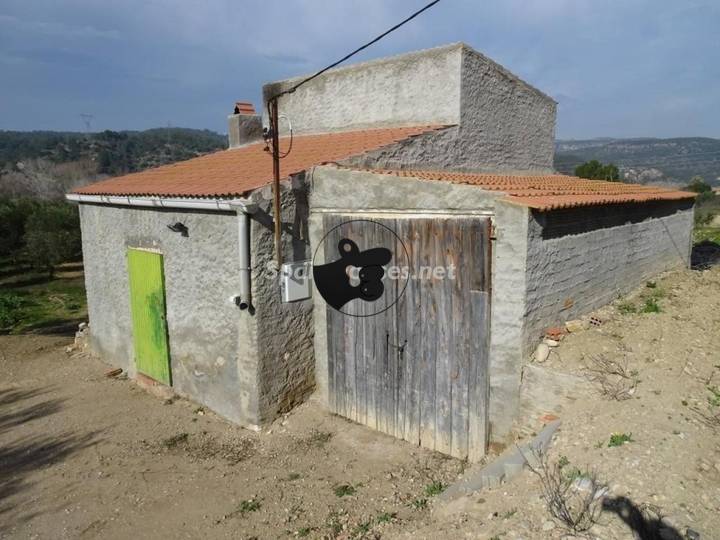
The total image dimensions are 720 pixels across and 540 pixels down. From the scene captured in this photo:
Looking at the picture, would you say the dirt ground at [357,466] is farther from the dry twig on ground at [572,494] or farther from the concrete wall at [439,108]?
the concrete wall at [439,108]

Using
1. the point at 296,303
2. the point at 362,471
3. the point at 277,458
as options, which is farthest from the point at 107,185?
the point at 362,471

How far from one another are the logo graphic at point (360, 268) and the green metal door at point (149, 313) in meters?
2.84

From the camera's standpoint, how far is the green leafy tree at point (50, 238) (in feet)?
72.3

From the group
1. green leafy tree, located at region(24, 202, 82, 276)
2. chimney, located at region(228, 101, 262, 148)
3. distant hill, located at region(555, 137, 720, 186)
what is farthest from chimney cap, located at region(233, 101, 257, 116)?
distant hill, located at region(555, 137, 720, 186)

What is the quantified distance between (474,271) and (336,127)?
19.5 feet

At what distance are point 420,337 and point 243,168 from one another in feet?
13.4

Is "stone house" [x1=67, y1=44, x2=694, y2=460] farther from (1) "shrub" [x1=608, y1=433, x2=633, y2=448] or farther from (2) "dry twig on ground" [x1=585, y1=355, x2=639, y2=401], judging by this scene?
(1) "shrub" [x1=608, y1=433, x2=633, y2=448]

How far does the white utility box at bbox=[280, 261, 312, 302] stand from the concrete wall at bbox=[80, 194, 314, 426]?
0.34ft

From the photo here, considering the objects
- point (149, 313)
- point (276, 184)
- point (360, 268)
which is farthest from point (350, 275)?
point (149, 313)

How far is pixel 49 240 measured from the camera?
22.1 meters

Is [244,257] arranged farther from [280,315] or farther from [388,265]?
[388,265]

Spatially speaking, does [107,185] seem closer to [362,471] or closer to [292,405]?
[292,405]

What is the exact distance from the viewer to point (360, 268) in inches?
254

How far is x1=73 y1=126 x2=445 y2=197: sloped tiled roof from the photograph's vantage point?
672cm
